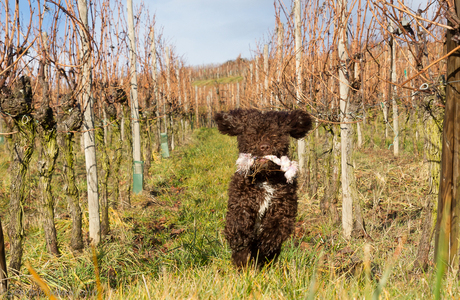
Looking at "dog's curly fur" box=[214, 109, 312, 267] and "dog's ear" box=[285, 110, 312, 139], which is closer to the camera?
"dog's curly fur" box=[214, 109, 312, 267]

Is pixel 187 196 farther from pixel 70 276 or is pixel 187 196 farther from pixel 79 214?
pixel 70 276

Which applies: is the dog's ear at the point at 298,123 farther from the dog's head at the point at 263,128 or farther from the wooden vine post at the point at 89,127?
the wooden vine post at the point at 89,127

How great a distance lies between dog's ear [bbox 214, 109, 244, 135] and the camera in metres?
2.98

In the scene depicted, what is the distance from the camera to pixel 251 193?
9.08 ft

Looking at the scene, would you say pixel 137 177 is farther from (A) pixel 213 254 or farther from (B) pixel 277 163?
(B) pixel 277 163

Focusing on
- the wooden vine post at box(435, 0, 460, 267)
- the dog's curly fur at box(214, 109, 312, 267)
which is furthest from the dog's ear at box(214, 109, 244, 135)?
the wooden vine post at box(435, 0, 460, 267)

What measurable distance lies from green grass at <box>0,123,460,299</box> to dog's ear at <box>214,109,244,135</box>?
4.10 feet

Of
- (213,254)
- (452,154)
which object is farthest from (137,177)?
(452,154)

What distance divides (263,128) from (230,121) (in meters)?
0.37

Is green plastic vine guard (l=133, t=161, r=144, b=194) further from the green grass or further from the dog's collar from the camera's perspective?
Answer: the dog's collar

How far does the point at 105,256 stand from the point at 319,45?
13.6ft

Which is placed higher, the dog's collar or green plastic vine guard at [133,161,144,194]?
the dog's collar

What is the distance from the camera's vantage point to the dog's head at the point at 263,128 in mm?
2729

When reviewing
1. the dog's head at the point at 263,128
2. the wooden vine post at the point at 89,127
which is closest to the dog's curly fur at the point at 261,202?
the dog's head at the point at 263,128
